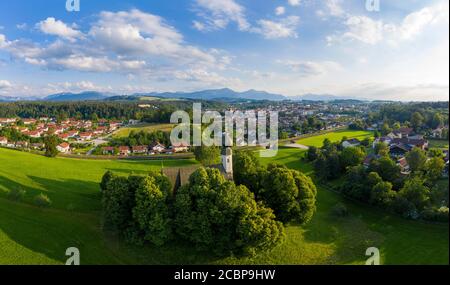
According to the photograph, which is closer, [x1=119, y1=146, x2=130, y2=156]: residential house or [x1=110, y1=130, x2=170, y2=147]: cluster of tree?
[x1=119, y1=146, x2=130, y2=156]: residential house

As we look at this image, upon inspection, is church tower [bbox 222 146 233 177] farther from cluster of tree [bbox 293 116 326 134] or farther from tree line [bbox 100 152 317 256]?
cluster of tree [bbox 293 116 326 134]

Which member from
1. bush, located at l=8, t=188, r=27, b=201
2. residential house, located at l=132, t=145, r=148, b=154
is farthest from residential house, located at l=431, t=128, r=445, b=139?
bush, located at l=8, t=188, r=27, b=201

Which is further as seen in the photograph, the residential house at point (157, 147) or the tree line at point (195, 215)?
the residential house at point (157, 147)

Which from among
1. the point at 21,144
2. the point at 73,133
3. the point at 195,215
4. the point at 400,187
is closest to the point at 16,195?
the point at 195,215

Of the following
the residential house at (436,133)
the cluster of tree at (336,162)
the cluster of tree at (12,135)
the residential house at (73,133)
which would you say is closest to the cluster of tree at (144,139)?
the cluster of tree at (12,135)

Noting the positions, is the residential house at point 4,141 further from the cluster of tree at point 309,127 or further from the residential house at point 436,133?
the residential house at point 436,133

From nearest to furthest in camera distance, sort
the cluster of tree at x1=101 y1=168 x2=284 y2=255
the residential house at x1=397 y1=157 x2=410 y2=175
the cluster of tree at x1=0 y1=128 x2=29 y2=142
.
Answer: the cluster of tree at x1=101 y1=168 x2=284 y2=255
the residential house at x1=397 y1=157 x2=410 y2=175
the cluster of tree at x1=0 y1=128 x2=29 y2=142
